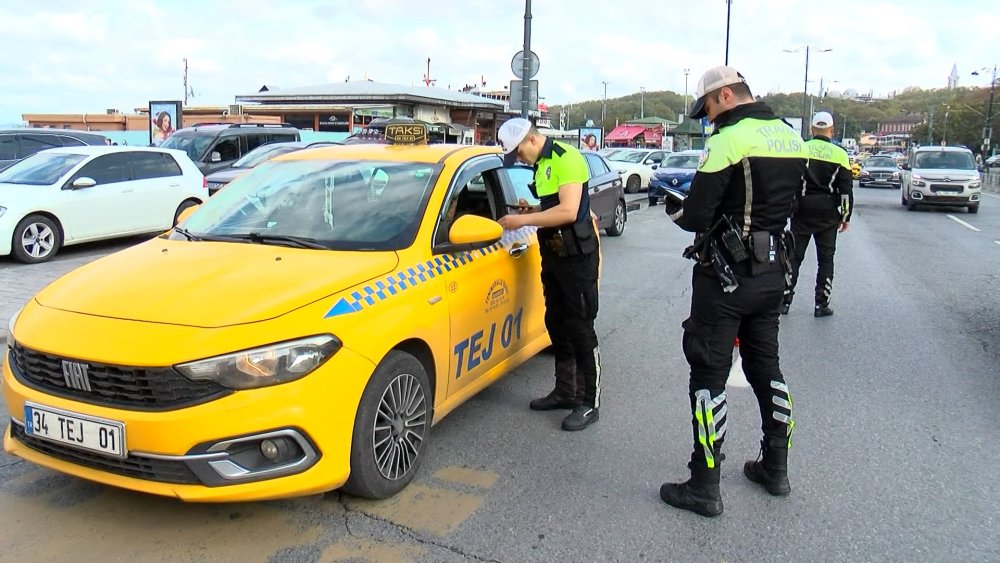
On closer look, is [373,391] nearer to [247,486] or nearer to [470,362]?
[247,486]

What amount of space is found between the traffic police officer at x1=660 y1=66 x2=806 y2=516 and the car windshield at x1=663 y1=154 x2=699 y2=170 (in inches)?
762

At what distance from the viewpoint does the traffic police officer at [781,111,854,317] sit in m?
6.93

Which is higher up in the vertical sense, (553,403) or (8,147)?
(8,147)

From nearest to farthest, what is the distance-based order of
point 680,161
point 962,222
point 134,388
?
1. point 134,388
2. point 962,222
3. point 680,161

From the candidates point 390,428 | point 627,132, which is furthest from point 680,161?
point 627,132

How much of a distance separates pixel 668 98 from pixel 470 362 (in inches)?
5865

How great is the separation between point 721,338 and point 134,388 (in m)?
2.44

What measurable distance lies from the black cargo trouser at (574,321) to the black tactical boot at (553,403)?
0.03 metres

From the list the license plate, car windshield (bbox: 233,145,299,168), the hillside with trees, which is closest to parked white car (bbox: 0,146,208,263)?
car windshield (bbox: 233,145,299,168)

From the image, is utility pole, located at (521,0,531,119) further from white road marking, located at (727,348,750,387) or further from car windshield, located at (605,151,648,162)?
car windshield, located at (605,151,648,162)

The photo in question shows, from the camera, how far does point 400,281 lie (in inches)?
138

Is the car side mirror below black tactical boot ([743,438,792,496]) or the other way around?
the other way around

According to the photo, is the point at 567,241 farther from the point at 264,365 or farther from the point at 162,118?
the point at 162,118

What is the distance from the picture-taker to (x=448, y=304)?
12.4 feet
